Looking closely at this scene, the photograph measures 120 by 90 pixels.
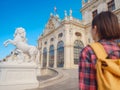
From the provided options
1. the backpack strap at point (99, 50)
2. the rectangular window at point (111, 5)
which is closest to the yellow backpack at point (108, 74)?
the backpack strap at point (99, 50)

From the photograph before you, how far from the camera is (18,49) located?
712 centimetres

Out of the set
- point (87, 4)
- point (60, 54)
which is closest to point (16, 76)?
point (60, 54)

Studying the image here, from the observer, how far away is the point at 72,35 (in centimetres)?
2306

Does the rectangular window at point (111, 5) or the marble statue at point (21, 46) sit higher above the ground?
the rectangular window at point (111, 5)

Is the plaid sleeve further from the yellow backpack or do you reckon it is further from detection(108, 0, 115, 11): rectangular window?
detection(108, 0, 115, 11): rectangular window

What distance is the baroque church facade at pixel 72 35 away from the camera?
70.7ft

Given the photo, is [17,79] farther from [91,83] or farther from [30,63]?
[91,83]

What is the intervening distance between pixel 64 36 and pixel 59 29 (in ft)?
9.49

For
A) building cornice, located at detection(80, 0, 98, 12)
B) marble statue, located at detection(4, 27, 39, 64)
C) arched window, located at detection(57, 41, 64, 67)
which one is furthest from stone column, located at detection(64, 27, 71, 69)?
marble statue, located at detection(4, 27, 39, 64)

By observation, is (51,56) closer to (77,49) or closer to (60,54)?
(60,54)

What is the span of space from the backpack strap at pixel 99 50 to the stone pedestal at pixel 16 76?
578 cm

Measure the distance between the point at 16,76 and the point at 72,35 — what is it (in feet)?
58.8

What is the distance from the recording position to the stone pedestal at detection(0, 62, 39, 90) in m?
5.82

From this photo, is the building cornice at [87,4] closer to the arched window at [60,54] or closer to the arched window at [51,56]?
the arched window at [60,54]
